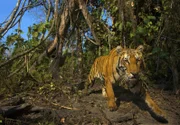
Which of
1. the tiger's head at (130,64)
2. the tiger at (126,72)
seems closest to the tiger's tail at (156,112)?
the tiger at (126,72)

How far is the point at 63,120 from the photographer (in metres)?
4.77

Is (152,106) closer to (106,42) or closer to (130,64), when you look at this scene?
(130,64)

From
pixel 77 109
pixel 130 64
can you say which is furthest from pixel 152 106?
pixel 77 109

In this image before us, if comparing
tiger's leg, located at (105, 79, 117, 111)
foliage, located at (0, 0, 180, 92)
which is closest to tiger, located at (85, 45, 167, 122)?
tiger's leg, located at (105, 79, 117, 111)

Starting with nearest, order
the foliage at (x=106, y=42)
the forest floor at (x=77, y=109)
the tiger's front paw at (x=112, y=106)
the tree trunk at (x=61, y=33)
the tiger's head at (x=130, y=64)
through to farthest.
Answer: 1. the forest floor at (x=77, y=109)
2. the tiger's head at (x=130, y=64)
3. the tiger's front paw at (x=112, y=106)
4. the foliage at (x=106, y=42)
5. the tree trunk at (x=61, y=33)

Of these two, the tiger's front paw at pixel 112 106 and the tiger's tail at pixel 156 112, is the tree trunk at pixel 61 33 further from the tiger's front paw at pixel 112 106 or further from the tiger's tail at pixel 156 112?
the tiger's tail at pixel 156 112

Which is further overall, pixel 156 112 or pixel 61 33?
pixel 61 33

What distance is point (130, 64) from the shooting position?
4848 millimetres

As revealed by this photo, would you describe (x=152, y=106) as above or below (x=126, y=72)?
below

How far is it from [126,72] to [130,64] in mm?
145

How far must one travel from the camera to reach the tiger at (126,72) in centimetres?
483

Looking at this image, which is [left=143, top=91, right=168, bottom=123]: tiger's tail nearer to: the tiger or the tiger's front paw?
the tiger

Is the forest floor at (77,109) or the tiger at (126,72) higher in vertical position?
the tiger at (126,72)

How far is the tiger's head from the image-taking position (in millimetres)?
4789
